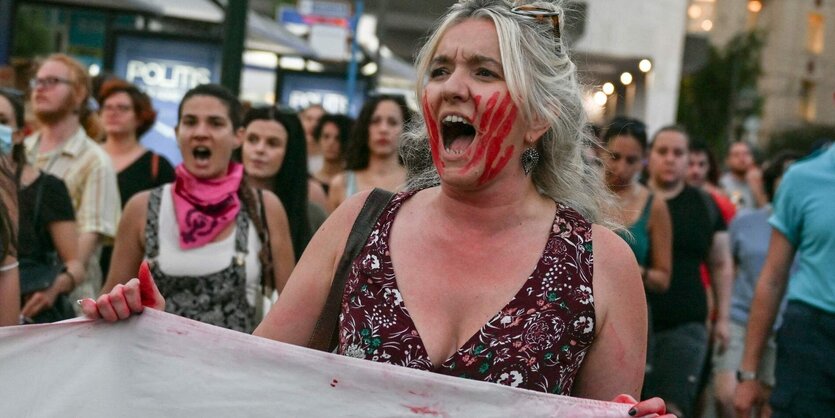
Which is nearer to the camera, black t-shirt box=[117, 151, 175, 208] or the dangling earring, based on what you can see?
the dangling earring

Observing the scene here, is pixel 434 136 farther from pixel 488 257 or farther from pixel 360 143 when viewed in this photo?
pixel 360 143

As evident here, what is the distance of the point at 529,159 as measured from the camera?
12.5 ft

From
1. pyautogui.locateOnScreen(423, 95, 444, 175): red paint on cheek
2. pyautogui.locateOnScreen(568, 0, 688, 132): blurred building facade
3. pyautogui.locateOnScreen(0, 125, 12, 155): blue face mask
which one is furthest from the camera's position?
pyautogui.locateOnScreen(568, 0, 688, 132): blurred building facade

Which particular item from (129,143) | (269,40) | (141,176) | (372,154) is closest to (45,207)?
(141,176)

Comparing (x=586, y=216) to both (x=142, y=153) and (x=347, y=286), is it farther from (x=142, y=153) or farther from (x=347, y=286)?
(x=142, y=153)

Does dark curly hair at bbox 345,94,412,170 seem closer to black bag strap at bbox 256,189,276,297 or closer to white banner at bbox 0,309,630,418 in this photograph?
black bag strap at bbox 256,189,276,297

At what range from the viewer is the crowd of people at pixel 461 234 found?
3.50m

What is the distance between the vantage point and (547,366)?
342 cm

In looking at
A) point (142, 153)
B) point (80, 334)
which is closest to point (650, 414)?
point (80, 334)

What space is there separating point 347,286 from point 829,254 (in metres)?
2.72

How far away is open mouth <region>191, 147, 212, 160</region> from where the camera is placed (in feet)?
20.8

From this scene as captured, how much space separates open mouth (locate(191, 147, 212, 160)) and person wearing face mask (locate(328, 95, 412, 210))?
8.01ft

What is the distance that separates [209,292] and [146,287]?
248 centimetres

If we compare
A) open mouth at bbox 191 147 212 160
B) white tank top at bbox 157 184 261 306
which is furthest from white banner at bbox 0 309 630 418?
open mouth at bbox 191 147 212 160
